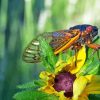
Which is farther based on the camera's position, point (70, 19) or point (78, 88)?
Answer: point (70, 19)

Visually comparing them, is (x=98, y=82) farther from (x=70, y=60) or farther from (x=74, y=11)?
(x=74, y=11)

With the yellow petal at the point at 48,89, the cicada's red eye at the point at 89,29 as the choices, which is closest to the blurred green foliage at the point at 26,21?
the cicada's red eye at the point at 89,29

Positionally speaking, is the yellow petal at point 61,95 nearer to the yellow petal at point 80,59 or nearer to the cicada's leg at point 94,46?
the yellow petal at point 80,59

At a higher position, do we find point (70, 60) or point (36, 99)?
point (70, 60)

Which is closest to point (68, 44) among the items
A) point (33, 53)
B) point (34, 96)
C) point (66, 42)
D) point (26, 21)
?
point (66, 42)

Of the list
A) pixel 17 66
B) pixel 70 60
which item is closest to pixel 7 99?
pixel 17 66

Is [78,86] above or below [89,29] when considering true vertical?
below

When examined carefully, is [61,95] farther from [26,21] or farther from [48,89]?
[26,21]
